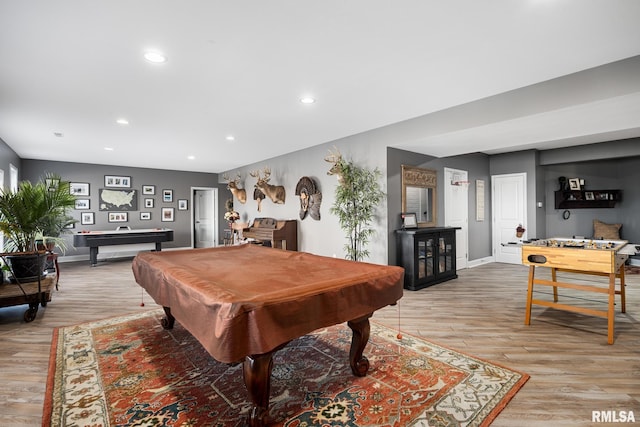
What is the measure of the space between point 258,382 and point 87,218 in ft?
27.7

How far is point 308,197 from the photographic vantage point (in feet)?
19.8

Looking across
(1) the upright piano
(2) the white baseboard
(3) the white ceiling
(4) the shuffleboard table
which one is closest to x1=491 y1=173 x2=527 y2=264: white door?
(2) the white baseboard

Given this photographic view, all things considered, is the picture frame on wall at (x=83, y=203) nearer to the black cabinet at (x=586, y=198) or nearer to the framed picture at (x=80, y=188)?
the framed picture at (x=80, y=188)

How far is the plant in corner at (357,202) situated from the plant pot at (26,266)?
397 cm

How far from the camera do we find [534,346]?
2623 millimetres

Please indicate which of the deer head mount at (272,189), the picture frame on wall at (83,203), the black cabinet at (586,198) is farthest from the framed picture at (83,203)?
the black cabinet at (586,198)

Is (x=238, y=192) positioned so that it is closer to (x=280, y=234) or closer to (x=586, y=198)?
(x=280, y=234)

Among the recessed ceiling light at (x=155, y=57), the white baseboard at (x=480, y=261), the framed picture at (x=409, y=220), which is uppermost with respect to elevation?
the recessed ceiling light at (x=155, y=57)

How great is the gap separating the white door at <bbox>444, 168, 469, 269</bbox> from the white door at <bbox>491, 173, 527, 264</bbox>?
110cm

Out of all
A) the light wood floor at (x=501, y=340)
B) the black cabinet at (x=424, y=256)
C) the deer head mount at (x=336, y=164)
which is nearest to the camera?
the light wood floor at (x=501, y=340)

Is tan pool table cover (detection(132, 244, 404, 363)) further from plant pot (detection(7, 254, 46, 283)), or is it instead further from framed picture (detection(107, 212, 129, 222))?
framed picture (detection(107, 212, 129, 222))

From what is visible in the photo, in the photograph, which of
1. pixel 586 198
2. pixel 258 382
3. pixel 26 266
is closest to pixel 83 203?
pixel 26 266

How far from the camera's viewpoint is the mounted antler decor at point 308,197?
5.88 metres

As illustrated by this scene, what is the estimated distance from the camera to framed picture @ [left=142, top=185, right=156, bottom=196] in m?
8.56
